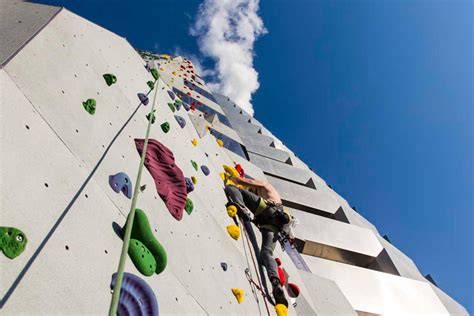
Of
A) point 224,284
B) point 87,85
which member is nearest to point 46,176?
point 87,85

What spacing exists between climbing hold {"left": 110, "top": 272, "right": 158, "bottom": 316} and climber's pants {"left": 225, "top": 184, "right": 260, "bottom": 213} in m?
2.59

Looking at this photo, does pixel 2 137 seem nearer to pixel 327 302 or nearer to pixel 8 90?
pixel 8 90

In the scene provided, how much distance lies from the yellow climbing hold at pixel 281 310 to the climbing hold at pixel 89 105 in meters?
2.87

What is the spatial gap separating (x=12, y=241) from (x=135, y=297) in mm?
768

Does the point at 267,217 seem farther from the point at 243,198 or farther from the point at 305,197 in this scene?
the point at 305,197

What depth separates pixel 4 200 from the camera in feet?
4.72

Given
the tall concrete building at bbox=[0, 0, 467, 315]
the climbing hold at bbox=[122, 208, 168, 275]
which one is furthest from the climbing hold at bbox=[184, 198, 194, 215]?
the climbing hold at bbox=[122, 208, 168, 275]

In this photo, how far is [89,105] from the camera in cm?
253

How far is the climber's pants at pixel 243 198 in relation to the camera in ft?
14.4

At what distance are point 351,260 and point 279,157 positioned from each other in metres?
6.32

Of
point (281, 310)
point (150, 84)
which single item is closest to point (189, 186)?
point (281, 310)

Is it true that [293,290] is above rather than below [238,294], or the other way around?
above

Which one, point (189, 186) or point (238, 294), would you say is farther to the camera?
point (189, 186)

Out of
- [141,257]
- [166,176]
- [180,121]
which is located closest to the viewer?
[141,257]
